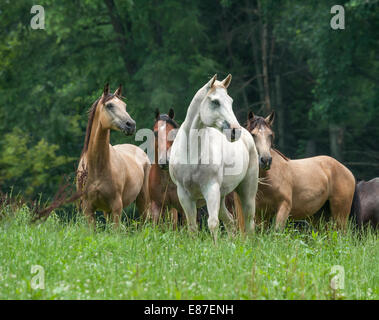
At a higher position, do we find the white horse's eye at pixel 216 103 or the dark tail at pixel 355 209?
the white horse's eye at pixel 216 103

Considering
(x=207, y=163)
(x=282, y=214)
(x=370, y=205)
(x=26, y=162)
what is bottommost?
(x=370, y=205)

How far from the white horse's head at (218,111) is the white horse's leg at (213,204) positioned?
0.66 m

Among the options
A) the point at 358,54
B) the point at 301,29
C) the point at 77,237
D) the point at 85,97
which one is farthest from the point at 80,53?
the point at 77,237

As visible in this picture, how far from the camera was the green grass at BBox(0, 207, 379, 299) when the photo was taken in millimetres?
5785

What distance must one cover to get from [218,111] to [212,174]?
742 millimetres

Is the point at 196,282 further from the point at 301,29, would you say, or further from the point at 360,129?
the point at 360,129

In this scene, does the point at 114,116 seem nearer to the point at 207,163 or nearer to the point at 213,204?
the point at 207,163

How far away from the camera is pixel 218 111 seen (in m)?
7.85

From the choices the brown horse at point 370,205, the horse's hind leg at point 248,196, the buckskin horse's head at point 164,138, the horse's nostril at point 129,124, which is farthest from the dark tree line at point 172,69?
the horse's hind leg at point 248,196

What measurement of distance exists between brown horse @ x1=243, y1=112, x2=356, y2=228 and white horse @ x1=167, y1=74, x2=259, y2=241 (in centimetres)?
97

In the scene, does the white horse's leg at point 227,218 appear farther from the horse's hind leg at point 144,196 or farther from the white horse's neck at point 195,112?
the horse's hind leg at point 144,196

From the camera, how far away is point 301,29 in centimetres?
2055

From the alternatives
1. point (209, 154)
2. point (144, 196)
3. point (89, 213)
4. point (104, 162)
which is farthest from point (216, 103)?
point (144, 196)

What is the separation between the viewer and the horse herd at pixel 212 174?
8078 millimetres
